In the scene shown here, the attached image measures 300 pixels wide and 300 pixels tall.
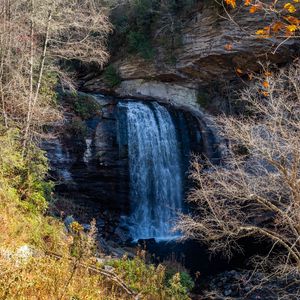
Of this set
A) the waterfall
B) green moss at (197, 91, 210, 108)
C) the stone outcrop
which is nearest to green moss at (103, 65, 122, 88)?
the stone outcrop

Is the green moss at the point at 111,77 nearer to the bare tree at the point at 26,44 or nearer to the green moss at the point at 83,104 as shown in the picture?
the green moss at the point at 83,104

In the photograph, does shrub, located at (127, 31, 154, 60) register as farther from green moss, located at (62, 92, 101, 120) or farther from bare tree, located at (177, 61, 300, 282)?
bare tree, located at (177, 61, 300, 282)

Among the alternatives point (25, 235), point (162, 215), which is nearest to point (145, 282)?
point (25, 235)

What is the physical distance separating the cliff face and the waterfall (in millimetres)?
2689

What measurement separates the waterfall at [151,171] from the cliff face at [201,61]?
2.69 m

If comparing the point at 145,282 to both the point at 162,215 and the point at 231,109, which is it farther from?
the point at 231,109

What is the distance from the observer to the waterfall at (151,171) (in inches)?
571

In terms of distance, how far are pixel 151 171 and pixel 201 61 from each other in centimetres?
583

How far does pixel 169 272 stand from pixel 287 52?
11.1 m

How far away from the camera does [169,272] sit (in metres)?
8.38

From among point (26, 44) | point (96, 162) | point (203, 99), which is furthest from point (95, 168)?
point (203, 99)

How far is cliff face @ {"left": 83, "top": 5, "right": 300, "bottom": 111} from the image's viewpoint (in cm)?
1472

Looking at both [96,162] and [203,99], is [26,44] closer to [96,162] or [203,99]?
[96,162]

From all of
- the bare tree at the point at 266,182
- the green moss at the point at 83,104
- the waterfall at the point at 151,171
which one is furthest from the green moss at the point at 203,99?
the bare tree at the point at 266,182
